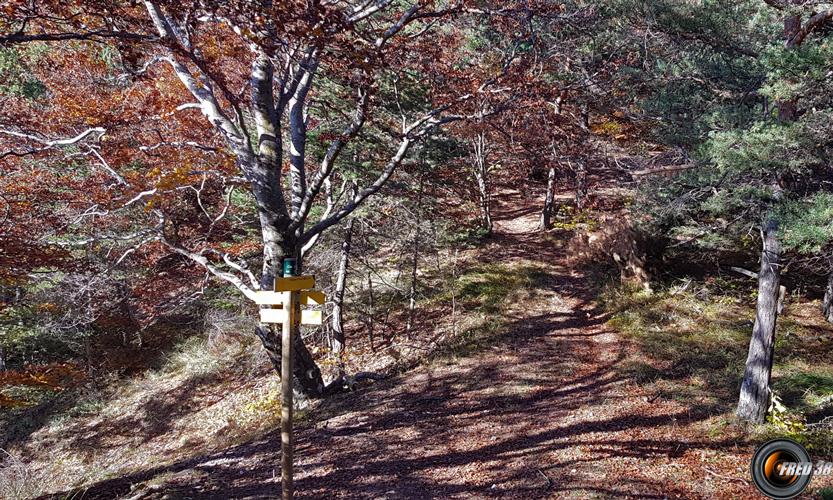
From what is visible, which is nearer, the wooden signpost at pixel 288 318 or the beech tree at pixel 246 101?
the wooden signpost at pixel 288 318

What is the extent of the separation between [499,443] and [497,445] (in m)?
0.07

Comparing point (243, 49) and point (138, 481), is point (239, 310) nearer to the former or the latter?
point (138, 481)

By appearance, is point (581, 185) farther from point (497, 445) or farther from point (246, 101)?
point (246, 101)

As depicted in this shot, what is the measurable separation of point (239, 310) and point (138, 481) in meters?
7.20

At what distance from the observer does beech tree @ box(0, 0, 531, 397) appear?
521 cm

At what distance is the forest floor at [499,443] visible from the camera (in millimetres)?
5699

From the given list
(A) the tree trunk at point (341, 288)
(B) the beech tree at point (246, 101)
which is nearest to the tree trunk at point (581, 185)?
(B) the beech tree at point (246, 101)

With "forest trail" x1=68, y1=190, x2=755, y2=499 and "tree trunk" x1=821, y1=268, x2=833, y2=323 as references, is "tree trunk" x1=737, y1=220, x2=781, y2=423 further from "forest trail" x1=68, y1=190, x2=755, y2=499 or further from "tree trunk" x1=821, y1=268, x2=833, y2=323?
"tree trunk" x1=821, y1=268, x2=833, y2=323

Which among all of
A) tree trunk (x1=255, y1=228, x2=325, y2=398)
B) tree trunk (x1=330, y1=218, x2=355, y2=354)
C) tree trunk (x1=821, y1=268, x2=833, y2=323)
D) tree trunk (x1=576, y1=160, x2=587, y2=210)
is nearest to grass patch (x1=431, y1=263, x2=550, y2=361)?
tree trunk (x1=330, y1=218, x2=355, y2=354)

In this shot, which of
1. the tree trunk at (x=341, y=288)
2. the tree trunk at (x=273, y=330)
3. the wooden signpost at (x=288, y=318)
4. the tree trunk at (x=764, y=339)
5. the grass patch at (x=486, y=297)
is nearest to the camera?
the wooden signpost at (x=288, y=318)

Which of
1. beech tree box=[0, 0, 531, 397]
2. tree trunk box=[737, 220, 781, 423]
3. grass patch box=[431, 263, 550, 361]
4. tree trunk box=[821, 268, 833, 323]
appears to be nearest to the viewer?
beech tree box=[0, 0, 531, 397]

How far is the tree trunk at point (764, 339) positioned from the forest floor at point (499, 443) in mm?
492

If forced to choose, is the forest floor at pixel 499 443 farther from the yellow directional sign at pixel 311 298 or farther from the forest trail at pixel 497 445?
the yellow directional sign at pixel 311 298

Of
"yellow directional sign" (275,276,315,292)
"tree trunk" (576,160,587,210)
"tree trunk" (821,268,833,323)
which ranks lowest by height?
"tree trunk" (821,268,833,323)
